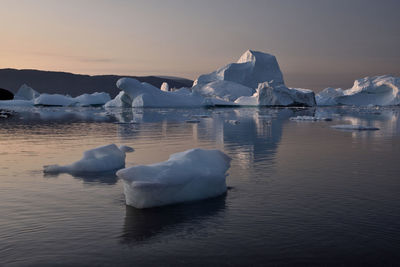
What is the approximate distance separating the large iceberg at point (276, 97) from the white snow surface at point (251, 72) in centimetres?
1514

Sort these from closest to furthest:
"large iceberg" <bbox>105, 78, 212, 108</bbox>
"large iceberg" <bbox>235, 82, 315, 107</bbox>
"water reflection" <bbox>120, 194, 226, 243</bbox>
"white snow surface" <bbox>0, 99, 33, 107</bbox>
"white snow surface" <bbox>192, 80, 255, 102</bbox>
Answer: "water reflection" <bbox>120, 194, 226, 243</bbox> < "large iceberg" <bbox>105, 78, 212, 108</bbox> < "large iceberg" <bbox>235, 82, 315, 107</bbox> < "white snow surface" <bbox>0, 99, 33, 107</bbox> < "white snow surface" <bbox>192, 80, 255, 102</bbox>

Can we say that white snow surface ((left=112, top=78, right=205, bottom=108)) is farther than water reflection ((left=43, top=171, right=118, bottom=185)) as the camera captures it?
Yes

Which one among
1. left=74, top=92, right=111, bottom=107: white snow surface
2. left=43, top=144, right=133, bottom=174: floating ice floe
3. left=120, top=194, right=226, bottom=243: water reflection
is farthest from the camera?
left=74, top=92, right=111, bottom=107: white snow surface

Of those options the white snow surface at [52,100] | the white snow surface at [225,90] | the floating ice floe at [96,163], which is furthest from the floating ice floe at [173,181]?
the white snow surface at [225,90]

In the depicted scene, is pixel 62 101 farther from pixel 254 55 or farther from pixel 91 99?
pixel 254 55

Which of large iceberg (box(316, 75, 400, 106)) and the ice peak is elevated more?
the ice peak

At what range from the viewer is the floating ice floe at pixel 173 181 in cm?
648

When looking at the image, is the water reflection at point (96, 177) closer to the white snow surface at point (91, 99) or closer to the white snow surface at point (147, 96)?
the white snow surface at point (147, 96)

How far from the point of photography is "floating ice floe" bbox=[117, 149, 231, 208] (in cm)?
648

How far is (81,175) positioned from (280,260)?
19.1 feet

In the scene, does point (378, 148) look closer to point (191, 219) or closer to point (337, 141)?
point (337, 141)

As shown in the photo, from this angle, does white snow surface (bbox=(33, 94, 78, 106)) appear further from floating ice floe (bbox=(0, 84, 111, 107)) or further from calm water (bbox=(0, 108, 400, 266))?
calm water (bbox=(0, 108, 400, 266))

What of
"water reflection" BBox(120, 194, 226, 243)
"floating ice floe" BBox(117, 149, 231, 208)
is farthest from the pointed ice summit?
"water reflection" BBox(120, 194, 226, 243)

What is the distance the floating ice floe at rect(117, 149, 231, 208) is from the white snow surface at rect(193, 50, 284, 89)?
77.8 metres
